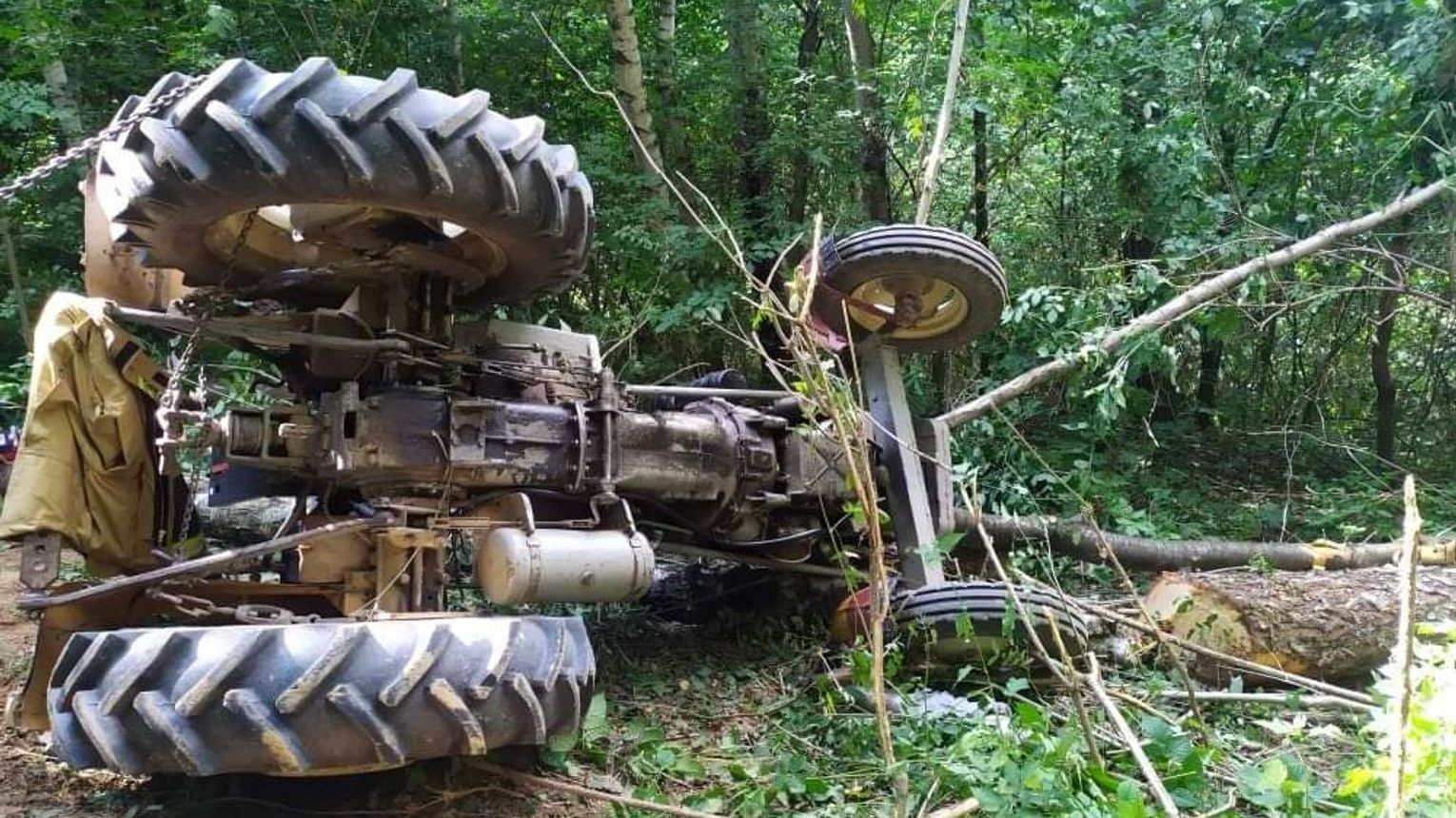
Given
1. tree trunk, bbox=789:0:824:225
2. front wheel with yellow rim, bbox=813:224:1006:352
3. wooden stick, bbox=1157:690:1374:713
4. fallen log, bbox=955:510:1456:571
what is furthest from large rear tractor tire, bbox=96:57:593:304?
tree trunk, bbox=789:0:824:225

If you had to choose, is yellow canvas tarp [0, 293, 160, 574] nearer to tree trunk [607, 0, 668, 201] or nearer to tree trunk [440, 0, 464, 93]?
tree trunk [607, 0, 668, 201]

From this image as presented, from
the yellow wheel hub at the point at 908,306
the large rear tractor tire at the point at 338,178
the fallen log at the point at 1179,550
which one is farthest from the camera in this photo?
the fallen log at the point at 1179,550

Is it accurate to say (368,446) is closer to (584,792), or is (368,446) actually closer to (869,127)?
(584,792)

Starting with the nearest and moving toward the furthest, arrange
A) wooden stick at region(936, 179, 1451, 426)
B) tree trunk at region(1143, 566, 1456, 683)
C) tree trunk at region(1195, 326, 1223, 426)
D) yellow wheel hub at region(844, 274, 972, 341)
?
1. tree trunk at region(1143, 566, 1456, 683)
2. yellow wheel hub at region(844, 274, 972, 341)
3. wooden stick at region(936, 179, 1451, 426)
4. tree trunk at region(1195, 326, 1223, 426)

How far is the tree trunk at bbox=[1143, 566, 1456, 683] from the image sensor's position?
3889 mm

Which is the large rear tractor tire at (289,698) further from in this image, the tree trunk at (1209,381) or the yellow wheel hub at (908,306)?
the tree trunk at (1209,381)

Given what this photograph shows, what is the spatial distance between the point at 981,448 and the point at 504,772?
14.7 ft

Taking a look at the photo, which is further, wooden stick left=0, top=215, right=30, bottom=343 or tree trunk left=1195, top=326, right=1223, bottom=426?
tree trunk left=1195, top=326, right=1223, bottom=426

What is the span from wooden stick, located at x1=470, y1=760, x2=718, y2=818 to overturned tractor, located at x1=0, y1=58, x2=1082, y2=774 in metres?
0.27

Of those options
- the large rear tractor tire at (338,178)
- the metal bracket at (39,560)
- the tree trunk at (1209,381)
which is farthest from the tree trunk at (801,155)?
the metal bracket at (39,560)

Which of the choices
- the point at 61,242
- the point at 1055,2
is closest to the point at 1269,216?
the point at 1055,2

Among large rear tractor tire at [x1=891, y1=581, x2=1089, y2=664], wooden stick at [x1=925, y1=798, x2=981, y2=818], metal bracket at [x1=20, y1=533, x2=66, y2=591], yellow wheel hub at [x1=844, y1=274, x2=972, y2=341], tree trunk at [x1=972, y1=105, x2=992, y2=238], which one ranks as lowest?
wooden stick at [x1=925, y1=798, x2=981, y2=818]

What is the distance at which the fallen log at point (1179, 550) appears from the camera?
5.25 m

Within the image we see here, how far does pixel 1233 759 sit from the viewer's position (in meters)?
2.91
